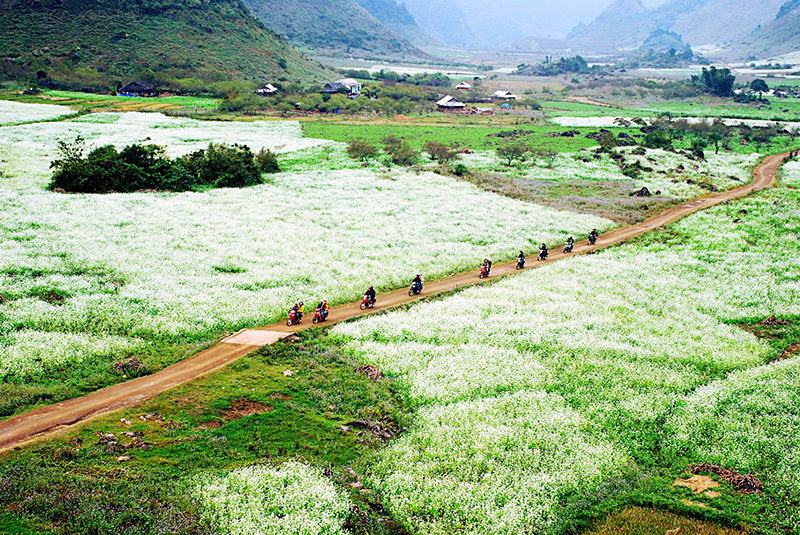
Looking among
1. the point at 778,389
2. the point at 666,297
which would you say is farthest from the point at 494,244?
the point at 778,389

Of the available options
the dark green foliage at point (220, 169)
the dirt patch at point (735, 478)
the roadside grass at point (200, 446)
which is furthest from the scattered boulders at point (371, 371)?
the dark green foliage at point (220, 169)

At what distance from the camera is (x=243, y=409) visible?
72.8 ft

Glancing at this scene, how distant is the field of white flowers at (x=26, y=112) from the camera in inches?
3716

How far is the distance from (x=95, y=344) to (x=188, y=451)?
10887 millimetres

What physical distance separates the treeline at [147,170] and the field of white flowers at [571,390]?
4271 cm

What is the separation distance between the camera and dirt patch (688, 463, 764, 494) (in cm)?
1819

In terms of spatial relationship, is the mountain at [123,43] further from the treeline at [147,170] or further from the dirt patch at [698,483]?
the dirt patch at [698,483]

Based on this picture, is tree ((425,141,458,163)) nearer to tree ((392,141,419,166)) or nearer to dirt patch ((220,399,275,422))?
tree ((392,141,419,166))

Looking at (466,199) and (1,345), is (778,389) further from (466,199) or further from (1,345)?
(466,199)

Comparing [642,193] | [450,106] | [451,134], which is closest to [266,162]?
[642,193]

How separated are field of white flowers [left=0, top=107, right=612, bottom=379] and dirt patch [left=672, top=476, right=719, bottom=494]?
22.5 meters

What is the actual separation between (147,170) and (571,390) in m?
56.9

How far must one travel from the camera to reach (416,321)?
3219cm

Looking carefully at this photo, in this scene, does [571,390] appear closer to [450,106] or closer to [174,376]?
[174,376]
